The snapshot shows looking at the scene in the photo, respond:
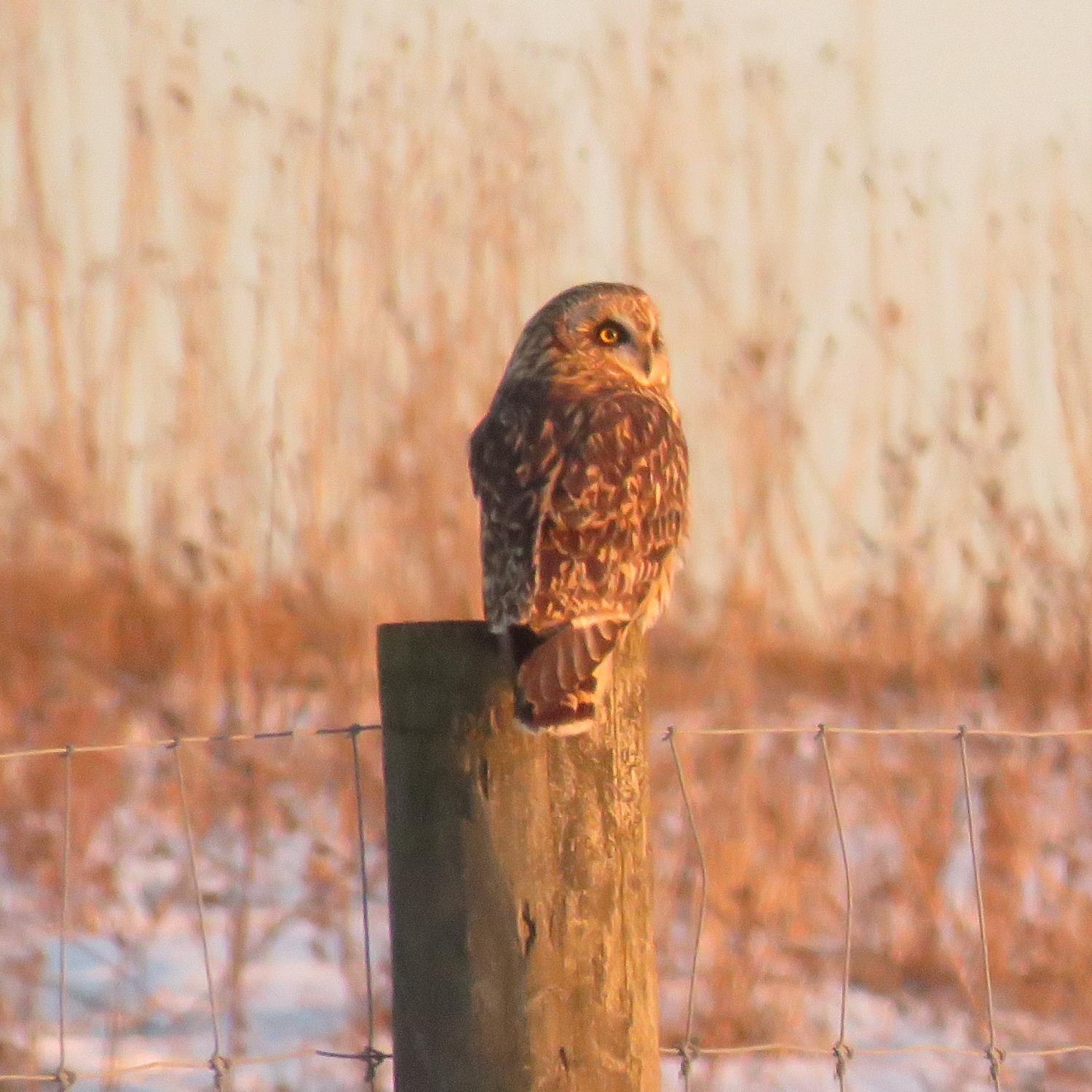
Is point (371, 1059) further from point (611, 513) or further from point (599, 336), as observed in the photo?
point (599, 336)

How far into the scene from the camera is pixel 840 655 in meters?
5.18

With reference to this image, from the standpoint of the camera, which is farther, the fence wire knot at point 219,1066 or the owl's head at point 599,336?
the owl's head at point 599,336

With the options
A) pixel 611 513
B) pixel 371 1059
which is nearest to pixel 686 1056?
pixel 371 1059

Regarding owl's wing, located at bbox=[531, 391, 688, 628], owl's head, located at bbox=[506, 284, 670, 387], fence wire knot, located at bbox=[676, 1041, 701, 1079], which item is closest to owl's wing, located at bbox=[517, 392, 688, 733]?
owl's wing, located at bbox=[531, 391, 688, 628]

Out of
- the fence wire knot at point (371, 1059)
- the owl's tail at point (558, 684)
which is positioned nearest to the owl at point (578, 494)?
the owl's tail at point (558, 684)

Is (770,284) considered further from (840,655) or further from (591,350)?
(591,350)

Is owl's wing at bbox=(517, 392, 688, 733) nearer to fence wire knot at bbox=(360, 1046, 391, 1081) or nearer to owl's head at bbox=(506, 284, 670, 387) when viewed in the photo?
owl's head at bbox=(506, 284, 670, 387)

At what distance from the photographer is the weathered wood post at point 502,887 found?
217cm

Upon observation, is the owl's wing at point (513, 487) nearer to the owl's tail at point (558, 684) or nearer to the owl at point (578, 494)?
the owl at point (578, 494)

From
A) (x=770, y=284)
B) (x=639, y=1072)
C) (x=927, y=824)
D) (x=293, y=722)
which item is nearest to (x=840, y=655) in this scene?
(x=927, y=824)

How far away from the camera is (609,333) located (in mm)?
3721

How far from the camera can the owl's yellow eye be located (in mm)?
3721

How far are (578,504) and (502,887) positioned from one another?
0.91 meters

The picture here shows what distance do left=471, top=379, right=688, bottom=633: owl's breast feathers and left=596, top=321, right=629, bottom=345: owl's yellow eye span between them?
283 mm
